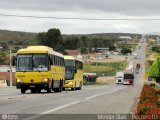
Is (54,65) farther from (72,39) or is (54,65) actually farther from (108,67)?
(72,39)

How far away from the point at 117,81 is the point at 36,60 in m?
71.4

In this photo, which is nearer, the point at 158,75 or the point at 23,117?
the point at 23,117

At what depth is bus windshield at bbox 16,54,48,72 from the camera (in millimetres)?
36281

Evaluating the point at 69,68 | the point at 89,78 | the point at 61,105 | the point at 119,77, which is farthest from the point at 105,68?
the point at 61,105

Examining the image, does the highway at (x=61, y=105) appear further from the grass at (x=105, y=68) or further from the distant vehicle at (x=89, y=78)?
the grass at (x=105, y=68)

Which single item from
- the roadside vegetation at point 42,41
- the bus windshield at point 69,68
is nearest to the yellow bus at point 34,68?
the bus windshield at point 69,68

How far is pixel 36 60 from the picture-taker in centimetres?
3653

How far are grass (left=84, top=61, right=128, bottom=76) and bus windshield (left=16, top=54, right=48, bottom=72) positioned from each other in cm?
10235

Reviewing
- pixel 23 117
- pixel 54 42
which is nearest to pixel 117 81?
pixel 54 42

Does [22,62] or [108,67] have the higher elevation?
[22,62]

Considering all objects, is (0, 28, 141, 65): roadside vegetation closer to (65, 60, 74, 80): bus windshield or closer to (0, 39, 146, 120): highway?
(65, 60, 74, 80): bus windshield

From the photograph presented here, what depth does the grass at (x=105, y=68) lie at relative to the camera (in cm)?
14288

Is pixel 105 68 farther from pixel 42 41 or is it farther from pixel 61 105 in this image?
pixel 61 105

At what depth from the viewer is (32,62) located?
36.4 metres
